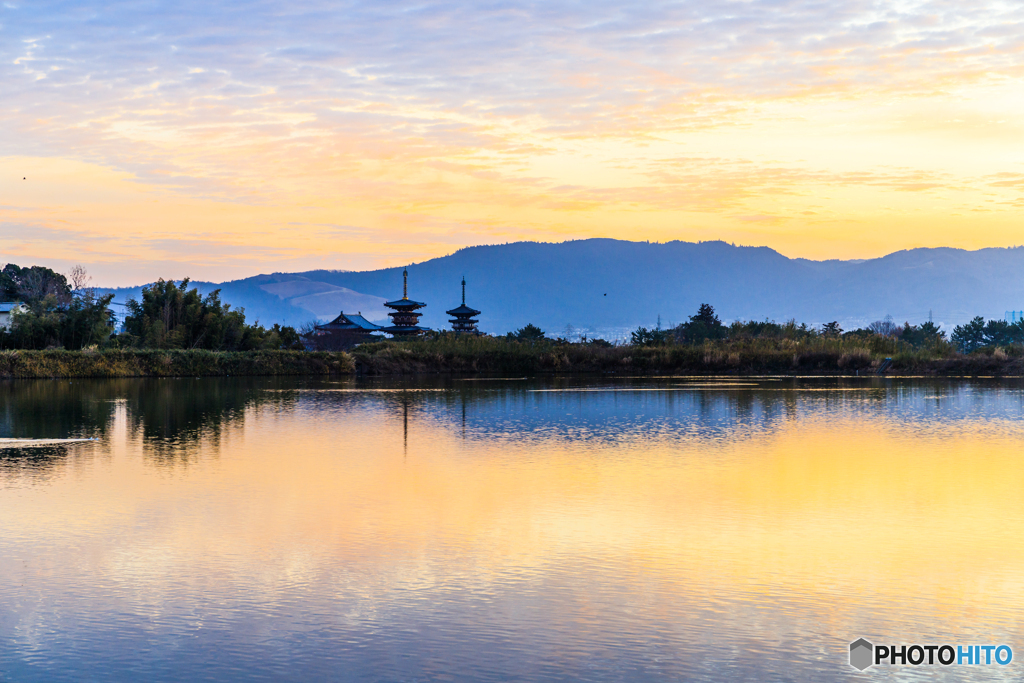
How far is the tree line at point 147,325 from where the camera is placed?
33.8m

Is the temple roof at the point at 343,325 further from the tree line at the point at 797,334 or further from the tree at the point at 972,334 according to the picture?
the tree at the point at 972,334

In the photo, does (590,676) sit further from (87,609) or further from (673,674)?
(87,609)

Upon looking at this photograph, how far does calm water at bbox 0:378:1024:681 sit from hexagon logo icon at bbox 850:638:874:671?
2.7 inches

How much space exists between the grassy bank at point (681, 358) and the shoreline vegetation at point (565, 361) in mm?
33

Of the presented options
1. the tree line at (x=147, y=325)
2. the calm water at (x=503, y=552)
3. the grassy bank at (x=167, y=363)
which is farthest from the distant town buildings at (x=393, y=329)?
the calm water at (x=503, y=552)

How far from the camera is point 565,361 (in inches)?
1382

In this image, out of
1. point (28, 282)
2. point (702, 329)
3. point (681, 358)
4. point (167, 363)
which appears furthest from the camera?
point (28, 282)

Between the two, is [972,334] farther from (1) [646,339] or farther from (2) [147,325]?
(2) [147,325]

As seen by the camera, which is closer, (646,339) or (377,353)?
(377,353)

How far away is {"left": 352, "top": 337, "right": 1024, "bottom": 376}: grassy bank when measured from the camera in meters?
33.3

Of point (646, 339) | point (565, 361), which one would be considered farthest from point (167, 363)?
point (646, 339)

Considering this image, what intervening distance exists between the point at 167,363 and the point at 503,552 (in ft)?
87.8

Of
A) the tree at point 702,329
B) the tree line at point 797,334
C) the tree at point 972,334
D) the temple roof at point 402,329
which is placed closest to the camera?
the tree line at point 797,334

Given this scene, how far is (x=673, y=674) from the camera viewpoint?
4.84 m
